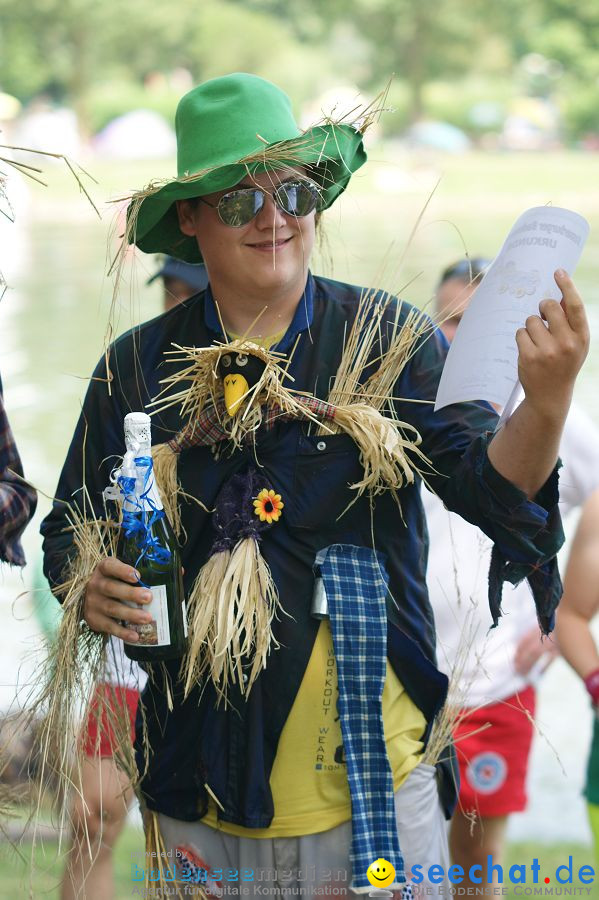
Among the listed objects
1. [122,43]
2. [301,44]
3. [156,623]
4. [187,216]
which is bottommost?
[156,623]

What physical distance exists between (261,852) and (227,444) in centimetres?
76

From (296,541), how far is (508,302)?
0.59m

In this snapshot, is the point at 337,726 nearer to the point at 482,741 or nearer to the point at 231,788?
the point at 231,788

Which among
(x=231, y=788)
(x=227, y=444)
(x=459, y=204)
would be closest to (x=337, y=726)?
(x=231, y=788)

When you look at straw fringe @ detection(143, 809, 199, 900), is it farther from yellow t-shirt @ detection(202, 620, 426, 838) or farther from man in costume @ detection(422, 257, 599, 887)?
man in costume @ detection(422, 257, 599, 887)

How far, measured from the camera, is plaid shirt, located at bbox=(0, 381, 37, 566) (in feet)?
8.13

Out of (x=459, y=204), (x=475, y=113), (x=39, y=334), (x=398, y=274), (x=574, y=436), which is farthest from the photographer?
(x=475, y=113)

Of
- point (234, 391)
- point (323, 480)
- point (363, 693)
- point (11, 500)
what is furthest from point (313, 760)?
point (11, 500)

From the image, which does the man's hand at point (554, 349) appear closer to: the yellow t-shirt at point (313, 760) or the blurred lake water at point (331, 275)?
the blurred lake water at point (331, 275)

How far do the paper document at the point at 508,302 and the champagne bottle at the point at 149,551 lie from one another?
54 cm

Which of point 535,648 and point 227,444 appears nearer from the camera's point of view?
point 227,444

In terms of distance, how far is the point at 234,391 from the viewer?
7.31 ft

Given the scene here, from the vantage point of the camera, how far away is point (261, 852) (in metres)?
2.25

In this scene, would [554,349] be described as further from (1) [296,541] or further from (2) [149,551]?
(2) [149,551]
